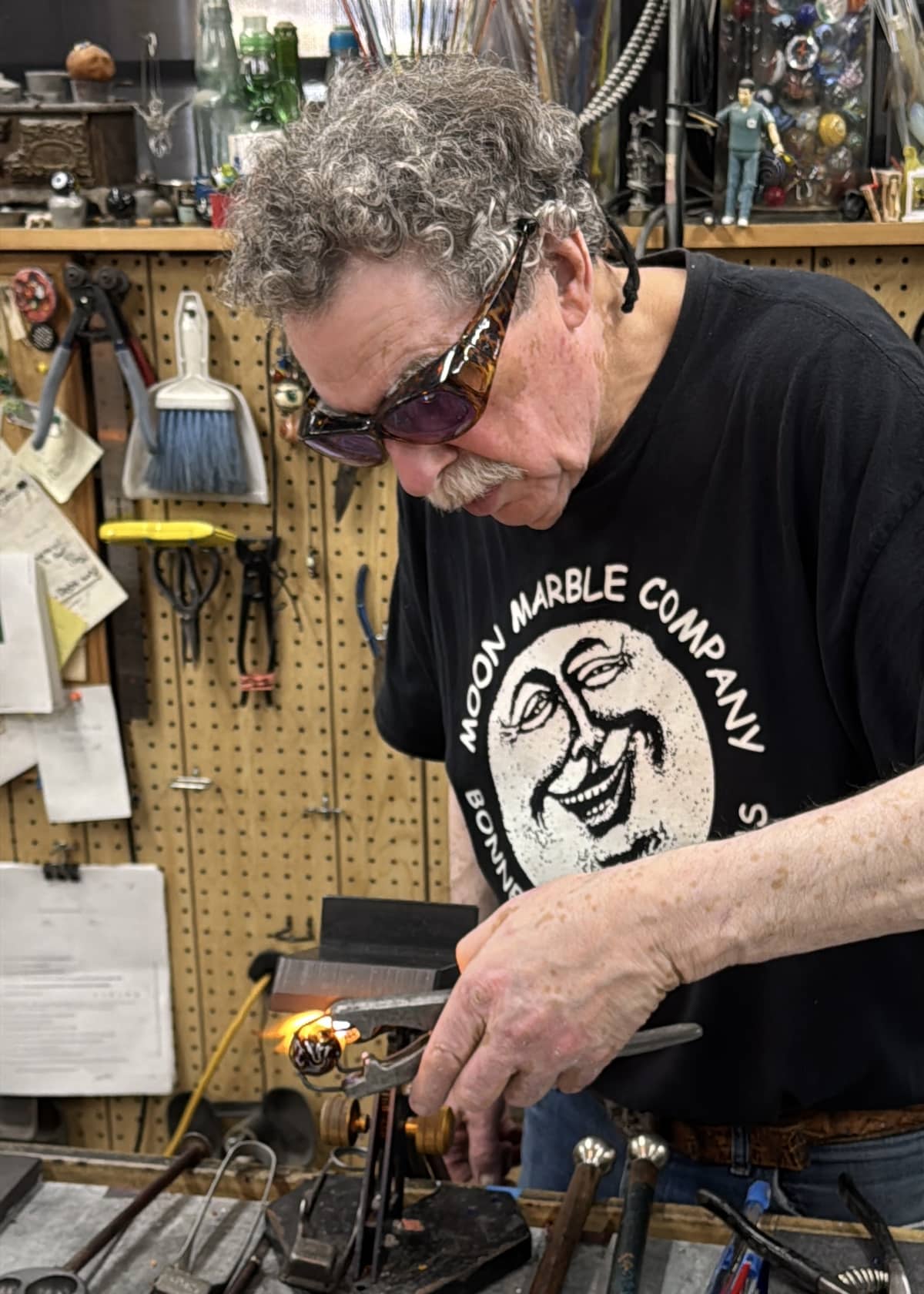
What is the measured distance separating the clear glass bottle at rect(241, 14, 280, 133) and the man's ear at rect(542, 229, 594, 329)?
105 centimetres

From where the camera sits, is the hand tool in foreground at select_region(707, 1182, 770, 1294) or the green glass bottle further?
the green glass bottle

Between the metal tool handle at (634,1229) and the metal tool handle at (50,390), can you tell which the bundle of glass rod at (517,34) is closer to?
the metal tool handle at (50,390)

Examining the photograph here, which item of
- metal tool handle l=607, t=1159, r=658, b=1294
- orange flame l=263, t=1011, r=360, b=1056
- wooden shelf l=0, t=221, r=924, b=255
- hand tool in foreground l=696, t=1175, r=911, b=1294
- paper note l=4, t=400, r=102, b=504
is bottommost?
hand tool in foreground l=696, t=1175, r=911, b=1294

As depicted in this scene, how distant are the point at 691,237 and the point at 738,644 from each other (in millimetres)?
961

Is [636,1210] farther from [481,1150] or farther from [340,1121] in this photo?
[481,1150]

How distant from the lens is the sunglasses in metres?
1.00

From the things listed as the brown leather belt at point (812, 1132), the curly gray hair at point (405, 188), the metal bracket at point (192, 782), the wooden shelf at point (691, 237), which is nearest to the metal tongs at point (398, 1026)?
the brown leather belt at point (812, 1132)

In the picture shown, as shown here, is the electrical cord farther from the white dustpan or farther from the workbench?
the workbench

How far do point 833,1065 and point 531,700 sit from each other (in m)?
0.42

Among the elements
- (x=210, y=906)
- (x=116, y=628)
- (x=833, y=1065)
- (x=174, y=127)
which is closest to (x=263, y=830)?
(x=210, y=906)

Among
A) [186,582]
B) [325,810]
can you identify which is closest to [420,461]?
[186,582]

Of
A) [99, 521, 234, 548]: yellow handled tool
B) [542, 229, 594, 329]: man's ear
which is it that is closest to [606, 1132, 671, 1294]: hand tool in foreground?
[542, 229, 594, 329]: man's ear

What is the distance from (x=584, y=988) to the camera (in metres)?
0.96

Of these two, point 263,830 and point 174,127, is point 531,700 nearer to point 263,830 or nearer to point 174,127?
point 263,830
